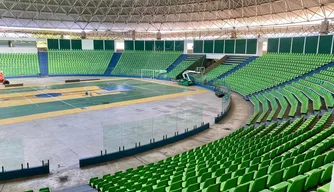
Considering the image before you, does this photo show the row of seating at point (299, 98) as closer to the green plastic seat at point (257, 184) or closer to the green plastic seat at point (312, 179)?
the green plastic seat at point (312, 179)

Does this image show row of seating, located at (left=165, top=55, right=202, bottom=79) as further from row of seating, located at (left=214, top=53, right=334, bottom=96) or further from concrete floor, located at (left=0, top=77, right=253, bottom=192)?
concrete floor, located at (left=0, top=77, right=253, bottom=192)

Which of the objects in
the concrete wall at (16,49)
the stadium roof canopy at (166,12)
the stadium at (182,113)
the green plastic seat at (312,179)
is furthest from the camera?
the concrete wall at (16,49)

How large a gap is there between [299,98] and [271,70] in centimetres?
1308

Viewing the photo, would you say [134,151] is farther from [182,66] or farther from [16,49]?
[16,49]

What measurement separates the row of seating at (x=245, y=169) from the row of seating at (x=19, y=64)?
1728 inches

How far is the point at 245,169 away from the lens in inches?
289

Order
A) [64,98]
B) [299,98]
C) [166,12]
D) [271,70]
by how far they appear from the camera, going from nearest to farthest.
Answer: [299,98]
[64,98]
[271,70]
[166,12]

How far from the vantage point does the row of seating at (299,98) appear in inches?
658

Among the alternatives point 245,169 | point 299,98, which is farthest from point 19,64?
point 245,169

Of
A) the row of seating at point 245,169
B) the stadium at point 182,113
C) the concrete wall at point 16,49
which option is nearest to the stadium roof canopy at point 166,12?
the stadium at point 182,113

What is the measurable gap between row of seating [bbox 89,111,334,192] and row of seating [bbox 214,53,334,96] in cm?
1498

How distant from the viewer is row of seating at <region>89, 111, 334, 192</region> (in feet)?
18.1

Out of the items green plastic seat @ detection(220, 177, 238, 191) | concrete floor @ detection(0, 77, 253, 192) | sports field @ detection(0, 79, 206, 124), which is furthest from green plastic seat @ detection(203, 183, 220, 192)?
sports field @ detection(0, 79, 206, 124)

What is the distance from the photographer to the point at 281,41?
123 ft
